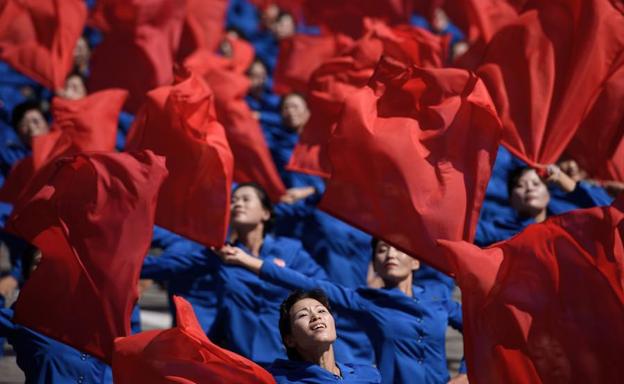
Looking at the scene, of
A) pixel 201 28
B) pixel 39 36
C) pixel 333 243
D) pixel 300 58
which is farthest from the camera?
pixel 201 28

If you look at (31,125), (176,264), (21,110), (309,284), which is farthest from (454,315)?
(21,110)

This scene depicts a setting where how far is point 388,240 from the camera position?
26.4ft

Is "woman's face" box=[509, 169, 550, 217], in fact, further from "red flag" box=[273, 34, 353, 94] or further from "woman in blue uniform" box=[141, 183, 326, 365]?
"red flag" box=[273, 34, 353, 94]

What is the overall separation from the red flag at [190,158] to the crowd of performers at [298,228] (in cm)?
1

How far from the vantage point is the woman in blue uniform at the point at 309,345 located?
7.25 metres

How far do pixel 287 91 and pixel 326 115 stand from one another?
9.87 feet

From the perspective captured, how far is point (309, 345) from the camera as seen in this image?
289 inches

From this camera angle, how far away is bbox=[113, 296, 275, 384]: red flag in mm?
7070

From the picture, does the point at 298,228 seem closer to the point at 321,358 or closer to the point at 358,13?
the point at 321,358

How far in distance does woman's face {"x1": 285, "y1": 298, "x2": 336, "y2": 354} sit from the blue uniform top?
81cm

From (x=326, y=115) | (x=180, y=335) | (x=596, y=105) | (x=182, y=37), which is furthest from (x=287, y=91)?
(x=180, y=335)

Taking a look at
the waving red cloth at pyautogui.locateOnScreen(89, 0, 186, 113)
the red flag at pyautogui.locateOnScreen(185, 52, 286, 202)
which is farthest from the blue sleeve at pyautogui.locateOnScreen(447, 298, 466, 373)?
the waving red cloth at pyautogui.locateOnScreen(89, 0, 186, 113)

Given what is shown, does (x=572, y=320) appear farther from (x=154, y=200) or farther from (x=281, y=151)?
(x=281, y=151)

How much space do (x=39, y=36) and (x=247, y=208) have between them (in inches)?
157
